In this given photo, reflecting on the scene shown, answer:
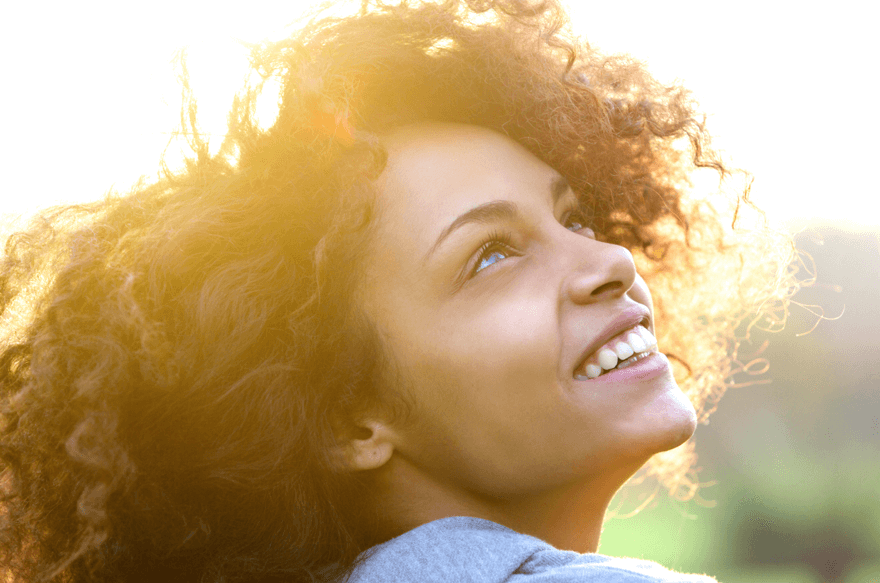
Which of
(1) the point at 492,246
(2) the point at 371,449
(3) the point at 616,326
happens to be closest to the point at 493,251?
(1) the point at 492,246

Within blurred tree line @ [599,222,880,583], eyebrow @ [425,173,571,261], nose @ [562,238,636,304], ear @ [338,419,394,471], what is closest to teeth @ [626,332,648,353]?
nose @ [562,238,636,304]

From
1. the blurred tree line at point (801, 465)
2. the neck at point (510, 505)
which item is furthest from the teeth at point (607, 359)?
the blurred tree line at point (801, 465)

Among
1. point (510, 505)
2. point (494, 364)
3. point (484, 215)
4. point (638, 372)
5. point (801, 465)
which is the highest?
point (484, 215)

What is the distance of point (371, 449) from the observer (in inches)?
74.7

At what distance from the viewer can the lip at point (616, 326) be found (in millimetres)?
1809

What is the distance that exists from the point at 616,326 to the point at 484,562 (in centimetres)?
66

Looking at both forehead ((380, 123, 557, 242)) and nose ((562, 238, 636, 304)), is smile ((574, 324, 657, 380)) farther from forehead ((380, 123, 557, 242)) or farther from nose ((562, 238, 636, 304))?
forehead ((380, 123, 557, 242))

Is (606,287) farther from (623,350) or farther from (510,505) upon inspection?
(510,505)

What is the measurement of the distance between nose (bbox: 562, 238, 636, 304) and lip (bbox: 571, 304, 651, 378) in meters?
0.06

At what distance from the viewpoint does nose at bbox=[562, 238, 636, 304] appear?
1832mm

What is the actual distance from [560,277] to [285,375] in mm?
734

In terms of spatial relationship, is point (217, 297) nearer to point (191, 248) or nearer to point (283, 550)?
point (191, 248)

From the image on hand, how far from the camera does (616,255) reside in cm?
190

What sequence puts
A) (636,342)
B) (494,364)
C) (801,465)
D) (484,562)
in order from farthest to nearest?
(801,465) → (636,342) → (494,364) → (484,562)
